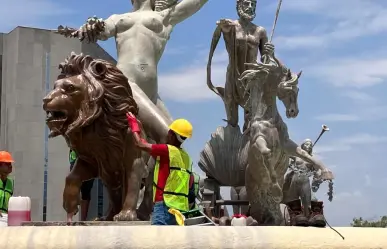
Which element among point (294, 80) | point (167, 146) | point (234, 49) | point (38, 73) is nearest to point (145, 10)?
point (234, 49)

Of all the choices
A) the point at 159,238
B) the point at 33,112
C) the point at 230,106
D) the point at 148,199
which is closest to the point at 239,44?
the point at 230,106

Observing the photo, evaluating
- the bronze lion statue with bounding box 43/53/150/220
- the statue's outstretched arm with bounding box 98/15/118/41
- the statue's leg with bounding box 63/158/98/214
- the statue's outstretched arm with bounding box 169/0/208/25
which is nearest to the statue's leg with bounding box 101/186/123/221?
the bronze lion statue with bounding box 43/53/150/220

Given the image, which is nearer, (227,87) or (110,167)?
(110,167)

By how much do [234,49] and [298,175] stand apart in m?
1.57

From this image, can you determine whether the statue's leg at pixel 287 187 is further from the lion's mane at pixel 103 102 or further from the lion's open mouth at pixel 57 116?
the lion's open mouth at pixel 57 116

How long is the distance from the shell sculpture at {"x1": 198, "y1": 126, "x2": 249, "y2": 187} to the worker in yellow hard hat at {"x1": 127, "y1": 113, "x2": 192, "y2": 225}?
8.38ft

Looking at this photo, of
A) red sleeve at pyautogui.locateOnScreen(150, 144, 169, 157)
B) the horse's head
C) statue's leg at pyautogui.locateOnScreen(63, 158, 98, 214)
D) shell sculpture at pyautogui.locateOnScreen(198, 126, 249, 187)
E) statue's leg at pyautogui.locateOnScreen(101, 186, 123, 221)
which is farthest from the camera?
shell sculpture at pyautogui.locateOnScreen(198, 126, 249, 187)

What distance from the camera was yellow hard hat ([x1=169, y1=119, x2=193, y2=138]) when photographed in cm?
475

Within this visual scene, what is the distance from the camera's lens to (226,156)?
7.38 m

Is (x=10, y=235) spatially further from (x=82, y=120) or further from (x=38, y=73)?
(x=38, y=73)

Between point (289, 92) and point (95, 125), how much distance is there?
7.09 ft

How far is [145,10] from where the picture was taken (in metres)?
7.14

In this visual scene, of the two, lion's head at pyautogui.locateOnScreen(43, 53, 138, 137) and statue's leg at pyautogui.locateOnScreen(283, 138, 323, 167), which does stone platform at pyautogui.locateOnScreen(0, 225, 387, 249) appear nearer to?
lion's head at pyautogui.locateOnScreen(43, 53, 138, 137)

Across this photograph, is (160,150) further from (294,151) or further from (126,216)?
(294,151)
